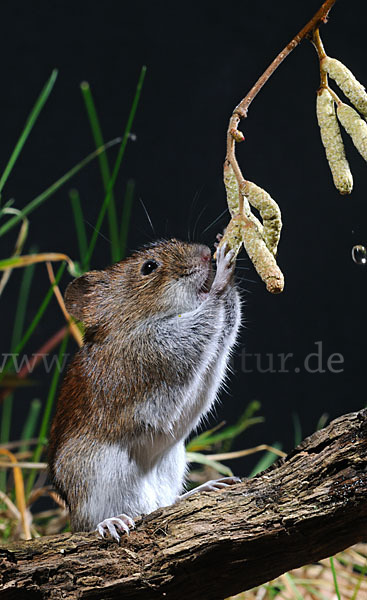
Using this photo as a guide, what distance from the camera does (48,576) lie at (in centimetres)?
167

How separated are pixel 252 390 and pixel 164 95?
153cm

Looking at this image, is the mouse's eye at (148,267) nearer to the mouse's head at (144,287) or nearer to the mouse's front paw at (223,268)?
the mouse's head at (144,287)

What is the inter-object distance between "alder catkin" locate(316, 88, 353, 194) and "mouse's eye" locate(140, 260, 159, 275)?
81 cm

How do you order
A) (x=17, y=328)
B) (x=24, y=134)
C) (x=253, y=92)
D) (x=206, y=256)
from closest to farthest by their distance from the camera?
(x=253, y=92) → (x=206, y=256) → (x=24, y=134) → (x=17, y=328)

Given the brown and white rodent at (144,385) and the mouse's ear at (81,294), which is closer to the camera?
the brown and white rodent at (144,385)

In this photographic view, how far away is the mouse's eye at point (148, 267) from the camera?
212 cm

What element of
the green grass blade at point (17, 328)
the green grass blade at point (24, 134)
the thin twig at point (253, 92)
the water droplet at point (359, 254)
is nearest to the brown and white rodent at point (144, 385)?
the water droplet at point (359, 254)

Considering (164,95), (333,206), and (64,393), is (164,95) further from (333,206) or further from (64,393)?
(64,393)

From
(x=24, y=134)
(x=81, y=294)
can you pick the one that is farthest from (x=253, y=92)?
(x=24, y=134)

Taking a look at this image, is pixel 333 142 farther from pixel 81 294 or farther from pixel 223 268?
pixel 81 294

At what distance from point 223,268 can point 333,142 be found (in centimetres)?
54

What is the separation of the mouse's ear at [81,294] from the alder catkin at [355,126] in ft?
3.35

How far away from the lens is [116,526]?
5.73ft

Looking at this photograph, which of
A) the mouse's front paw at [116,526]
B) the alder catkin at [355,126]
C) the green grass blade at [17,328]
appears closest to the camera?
the alder catkin at [355,126]
